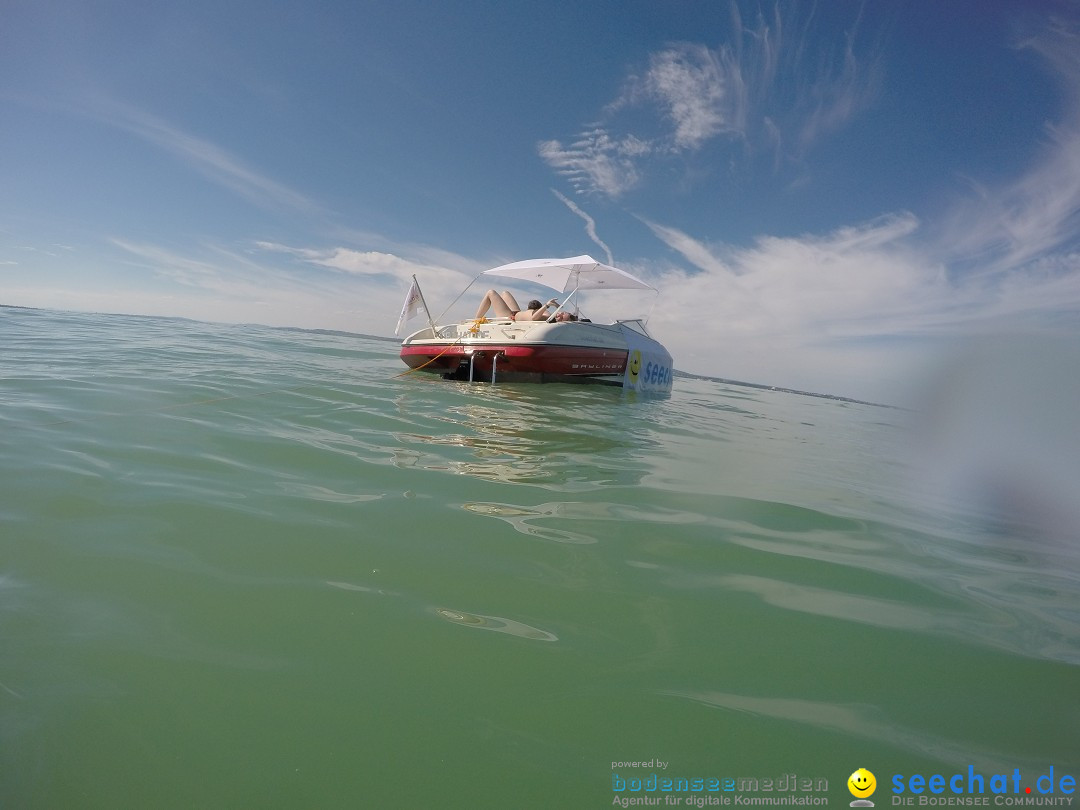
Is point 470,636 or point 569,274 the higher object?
point 569,274

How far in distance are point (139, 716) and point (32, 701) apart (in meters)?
0.25

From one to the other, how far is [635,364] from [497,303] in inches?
141

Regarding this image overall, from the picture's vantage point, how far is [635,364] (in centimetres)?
1134

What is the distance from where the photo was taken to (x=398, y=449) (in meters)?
3.67

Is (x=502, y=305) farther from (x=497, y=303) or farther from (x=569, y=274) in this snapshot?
(x=569, y=274)

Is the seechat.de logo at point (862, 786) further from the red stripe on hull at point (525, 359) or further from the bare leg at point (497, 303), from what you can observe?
the bare leg at point (497, 303)

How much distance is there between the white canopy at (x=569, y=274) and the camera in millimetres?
11031

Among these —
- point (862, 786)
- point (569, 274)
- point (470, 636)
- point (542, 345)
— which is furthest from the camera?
point (569, 274)


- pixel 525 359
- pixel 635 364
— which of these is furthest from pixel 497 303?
pixel 635 364

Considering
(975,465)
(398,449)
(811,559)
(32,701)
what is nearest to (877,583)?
(811,559)

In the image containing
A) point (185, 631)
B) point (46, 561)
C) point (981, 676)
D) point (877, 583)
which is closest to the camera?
point (185, 631)

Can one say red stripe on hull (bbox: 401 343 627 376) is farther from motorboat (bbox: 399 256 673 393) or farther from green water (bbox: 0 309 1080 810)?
green water (bbox: 0 309 1080 810)

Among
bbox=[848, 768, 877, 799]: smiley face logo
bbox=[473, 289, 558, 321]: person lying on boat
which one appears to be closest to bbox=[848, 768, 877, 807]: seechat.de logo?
bbox=[848, 768, 877, 799]: smiley face logo

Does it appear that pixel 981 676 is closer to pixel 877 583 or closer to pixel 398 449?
pixel 877 583
